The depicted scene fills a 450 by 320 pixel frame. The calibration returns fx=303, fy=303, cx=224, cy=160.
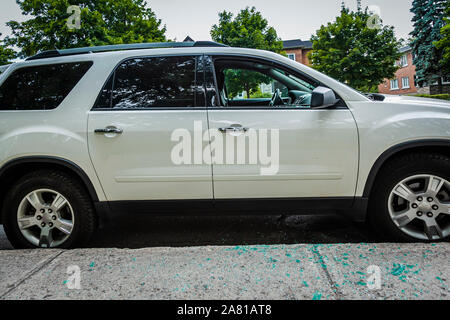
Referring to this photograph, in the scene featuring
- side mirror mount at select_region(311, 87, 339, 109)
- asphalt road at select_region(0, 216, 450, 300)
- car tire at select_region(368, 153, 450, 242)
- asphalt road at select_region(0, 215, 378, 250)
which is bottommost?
asphalt road at select_region(0, 215, 378, 250)

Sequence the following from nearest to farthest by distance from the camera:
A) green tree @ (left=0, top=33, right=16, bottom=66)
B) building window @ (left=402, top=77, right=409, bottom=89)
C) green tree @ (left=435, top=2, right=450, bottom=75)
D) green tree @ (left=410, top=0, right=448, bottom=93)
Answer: green tree @ (left=435, top=2, right=450, bottom=75)
green tree @ (left=0, top=33, right=16, bottom=66)
green tree @ (left=410, top=0, right=448, bottom=93)
building window @ (left=402, top=77, right=409, bottom=89)

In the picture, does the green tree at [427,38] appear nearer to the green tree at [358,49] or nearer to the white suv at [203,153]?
the green tree at [358,49]

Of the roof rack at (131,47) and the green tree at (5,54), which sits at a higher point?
the green tree at (5,54)

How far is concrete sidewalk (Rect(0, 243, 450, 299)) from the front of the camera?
1852 mm

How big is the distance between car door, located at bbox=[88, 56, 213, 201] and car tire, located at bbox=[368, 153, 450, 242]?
1514 mm

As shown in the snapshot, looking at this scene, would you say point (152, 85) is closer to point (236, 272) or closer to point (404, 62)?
point (236, 272)

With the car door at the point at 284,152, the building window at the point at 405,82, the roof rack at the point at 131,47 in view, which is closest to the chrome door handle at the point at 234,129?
the car door at the point at 284,152

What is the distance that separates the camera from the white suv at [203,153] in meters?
2.57

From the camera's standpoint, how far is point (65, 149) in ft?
8.61

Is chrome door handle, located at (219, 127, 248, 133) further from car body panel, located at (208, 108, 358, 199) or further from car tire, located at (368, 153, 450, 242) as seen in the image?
car tire, located at (368, 153, 450, 242)

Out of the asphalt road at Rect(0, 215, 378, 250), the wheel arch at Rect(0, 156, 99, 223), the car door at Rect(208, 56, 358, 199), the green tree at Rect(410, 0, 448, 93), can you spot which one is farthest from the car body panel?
the green tree at Rect(410, 0, 448, 93)

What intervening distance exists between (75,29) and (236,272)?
→ 23.0m

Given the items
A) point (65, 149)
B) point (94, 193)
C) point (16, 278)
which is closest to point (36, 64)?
point (65, 149)
